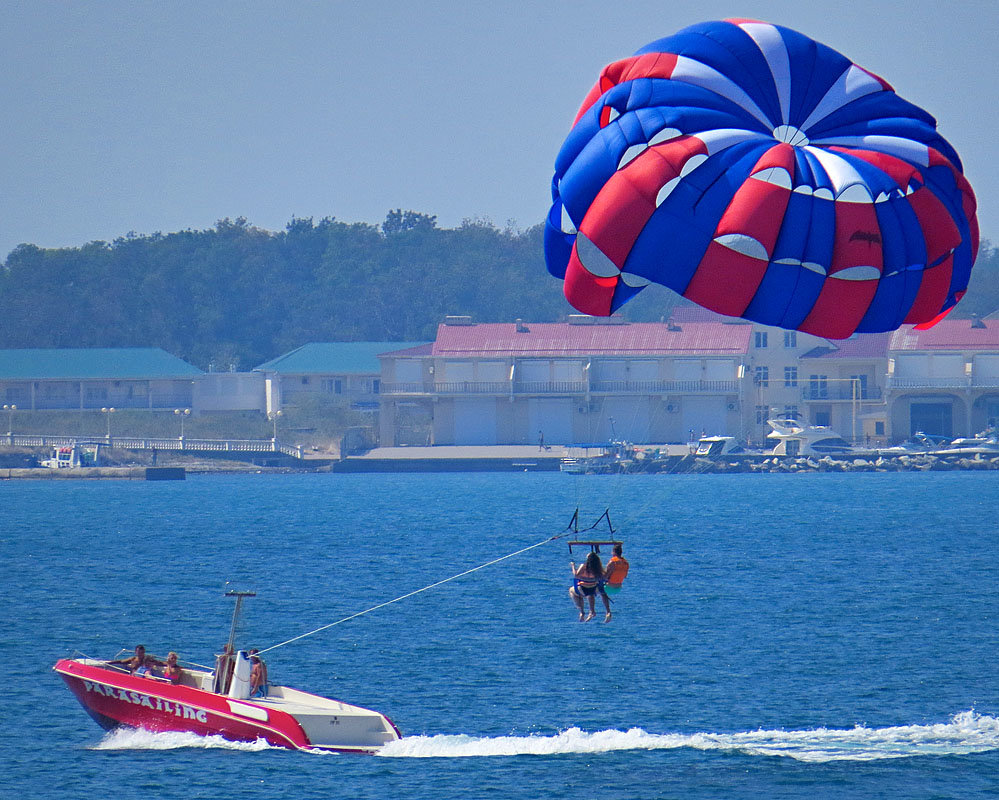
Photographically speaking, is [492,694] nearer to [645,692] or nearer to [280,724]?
[645,692]

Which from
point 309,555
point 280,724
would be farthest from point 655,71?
point 309,555

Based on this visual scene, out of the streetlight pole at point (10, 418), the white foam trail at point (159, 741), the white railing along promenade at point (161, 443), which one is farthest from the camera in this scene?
the streetlight pole at point (10, 418)

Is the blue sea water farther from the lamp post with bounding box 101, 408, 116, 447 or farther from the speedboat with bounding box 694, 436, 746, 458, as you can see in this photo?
the lamp post with bounding box 101, 408, 116, 447

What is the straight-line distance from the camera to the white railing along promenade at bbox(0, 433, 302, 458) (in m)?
113

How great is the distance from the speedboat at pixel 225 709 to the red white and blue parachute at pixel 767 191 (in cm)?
918

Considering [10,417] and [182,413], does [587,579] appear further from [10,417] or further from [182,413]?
[10,417]

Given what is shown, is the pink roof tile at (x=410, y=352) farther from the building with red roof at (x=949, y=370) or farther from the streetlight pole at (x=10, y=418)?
the building with red roof at (x=949, y=370)

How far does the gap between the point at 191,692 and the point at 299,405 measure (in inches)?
3644

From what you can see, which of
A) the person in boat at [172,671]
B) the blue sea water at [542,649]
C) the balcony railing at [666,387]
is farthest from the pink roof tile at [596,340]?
the person in boat at [172,671]

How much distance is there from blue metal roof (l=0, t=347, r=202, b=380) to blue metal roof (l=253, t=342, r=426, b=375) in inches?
275

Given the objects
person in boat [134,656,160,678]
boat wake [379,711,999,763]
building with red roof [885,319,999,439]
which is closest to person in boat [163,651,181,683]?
person in boat [134,656,160,678]

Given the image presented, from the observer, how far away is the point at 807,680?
35.2m

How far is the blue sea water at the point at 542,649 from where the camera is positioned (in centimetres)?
2766

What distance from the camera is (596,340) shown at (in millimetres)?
107688
